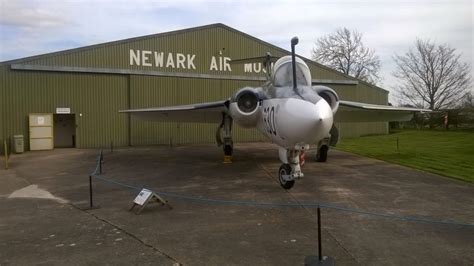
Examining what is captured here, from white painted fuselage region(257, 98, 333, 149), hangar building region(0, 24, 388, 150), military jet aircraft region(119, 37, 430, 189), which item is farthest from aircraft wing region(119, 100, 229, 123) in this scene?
hangar building region(0, 24, 388, 150)

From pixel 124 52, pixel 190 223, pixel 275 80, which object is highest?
pixel 124 52

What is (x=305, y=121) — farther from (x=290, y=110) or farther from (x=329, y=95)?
(x=329, y=95)

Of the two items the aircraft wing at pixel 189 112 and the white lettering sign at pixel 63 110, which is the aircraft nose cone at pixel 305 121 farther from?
→ the white lettering sign at pixel 63 110

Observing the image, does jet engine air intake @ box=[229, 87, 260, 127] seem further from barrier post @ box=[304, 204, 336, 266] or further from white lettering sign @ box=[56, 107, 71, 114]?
white lettering sign @ box=[56, 107, 71, 114]

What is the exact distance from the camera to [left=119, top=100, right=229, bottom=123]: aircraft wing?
48.2 feet

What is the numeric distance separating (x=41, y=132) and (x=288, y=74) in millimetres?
15903

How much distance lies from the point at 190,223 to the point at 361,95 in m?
26.2

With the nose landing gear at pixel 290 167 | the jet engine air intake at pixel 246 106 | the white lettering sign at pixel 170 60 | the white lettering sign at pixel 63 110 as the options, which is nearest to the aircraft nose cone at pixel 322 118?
the nose landing gear at pixel 290 167

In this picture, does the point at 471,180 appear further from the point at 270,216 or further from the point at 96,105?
the point at 96,105

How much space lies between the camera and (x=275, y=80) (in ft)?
32.6

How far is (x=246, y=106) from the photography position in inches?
440

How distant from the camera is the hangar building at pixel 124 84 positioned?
67.1 ft

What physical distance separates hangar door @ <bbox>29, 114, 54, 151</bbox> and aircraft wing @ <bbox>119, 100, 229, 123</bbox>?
6.13 meters

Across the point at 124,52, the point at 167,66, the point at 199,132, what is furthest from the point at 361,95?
the point at 124,52
